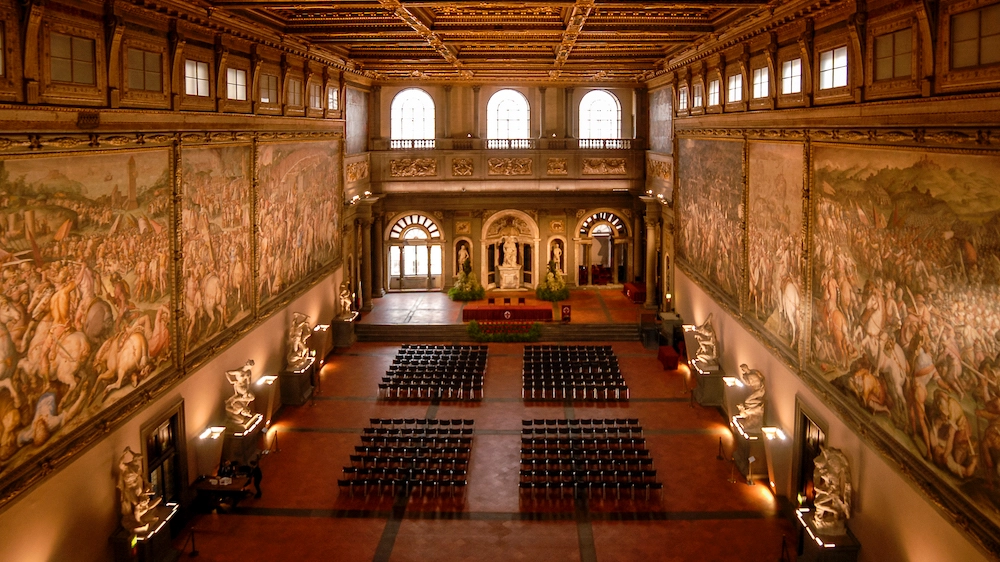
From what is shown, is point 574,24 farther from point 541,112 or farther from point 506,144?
point 541,112

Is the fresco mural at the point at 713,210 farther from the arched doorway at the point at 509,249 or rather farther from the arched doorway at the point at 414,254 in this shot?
the arched doorway at the point at 414,254

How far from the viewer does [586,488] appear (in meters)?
16.3

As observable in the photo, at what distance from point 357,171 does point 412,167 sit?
308cm

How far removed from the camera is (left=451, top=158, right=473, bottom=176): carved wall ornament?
107ft

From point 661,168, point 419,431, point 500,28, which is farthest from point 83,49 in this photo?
point 661,168

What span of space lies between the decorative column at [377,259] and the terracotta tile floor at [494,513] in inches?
508

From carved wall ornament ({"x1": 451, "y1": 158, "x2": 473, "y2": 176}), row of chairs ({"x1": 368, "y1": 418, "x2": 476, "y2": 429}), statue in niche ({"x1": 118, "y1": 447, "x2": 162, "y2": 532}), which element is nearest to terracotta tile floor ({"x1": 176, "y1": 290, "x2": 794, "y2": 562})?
row of chairs ({"x1": 368, "y1": 418, "x2": 476, "y2": 429})

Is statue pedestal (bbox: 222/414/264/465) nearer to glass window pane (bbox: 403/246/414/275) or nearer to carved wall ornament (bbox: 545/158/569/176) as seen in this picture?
glass window pane (bbox: 403/246/414/275)

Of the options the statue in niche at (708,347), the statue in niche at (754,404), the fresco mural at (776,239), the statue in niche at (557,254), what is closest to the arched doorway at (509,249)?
the statue in niche at (557,254)

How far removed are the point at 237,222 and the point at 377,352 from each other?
10.7 meters

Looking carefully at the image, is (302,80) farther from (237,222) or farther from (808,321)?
(808,321)

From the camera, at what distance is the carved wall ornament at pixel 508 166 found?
3269 cm

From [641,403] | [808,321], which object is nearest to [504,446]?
[641,403]

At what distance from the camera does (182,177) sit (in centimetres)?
1448
